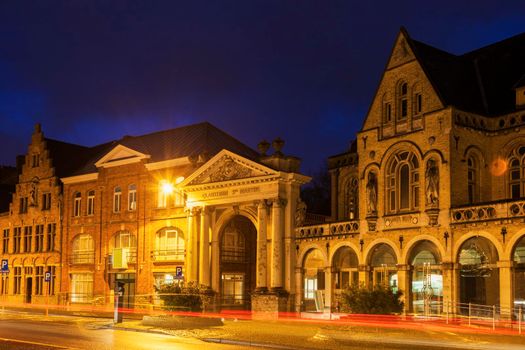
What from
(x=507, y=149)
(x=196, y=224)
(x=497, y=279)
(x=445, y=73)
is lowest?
(x=497, y=279)

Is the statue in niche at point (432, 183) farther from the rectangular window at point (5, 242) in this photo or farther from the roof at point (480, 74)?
the rectangular window at point (5, 242)

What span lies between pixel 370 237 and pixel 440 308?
4.94 metres

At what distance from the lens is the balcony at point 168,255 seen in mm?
45219

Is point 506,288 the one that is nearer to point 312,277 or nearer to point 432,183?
point 432,183

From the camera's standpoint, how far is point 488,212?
3053cm

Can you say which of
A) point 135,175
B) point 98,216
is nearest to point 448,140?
point 135,175

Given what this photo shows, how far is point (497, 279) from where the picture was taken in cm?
3131

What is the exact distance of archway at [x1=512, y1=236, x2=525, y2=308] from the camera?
3014 centimetres

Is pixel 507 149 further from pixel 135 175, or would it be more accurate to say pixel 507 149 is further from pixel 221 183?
pixel 135 175

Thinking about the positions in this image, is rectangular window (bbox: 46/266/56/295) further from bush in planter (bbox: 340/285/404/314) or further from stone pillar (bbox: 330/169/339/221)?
bush in planter (bbox: 340/285/404/314)

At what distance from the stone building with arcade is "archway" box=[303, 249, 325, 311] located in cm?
89

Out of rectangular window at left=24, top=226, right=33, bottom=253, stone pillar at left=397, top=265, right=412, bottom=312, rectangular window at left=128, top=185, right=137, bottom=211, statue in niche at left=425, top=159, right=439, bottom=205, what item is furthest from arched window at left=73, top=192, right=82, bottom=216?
statue in niche at left=425, top=159, right=439, bottom=205

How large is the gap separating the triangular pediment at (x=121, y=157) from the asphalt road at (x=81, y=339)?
17.6 m

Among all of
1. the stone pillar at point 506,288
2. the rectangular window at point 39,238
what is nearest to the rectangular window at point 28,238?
the rectangular window at point 39,238
